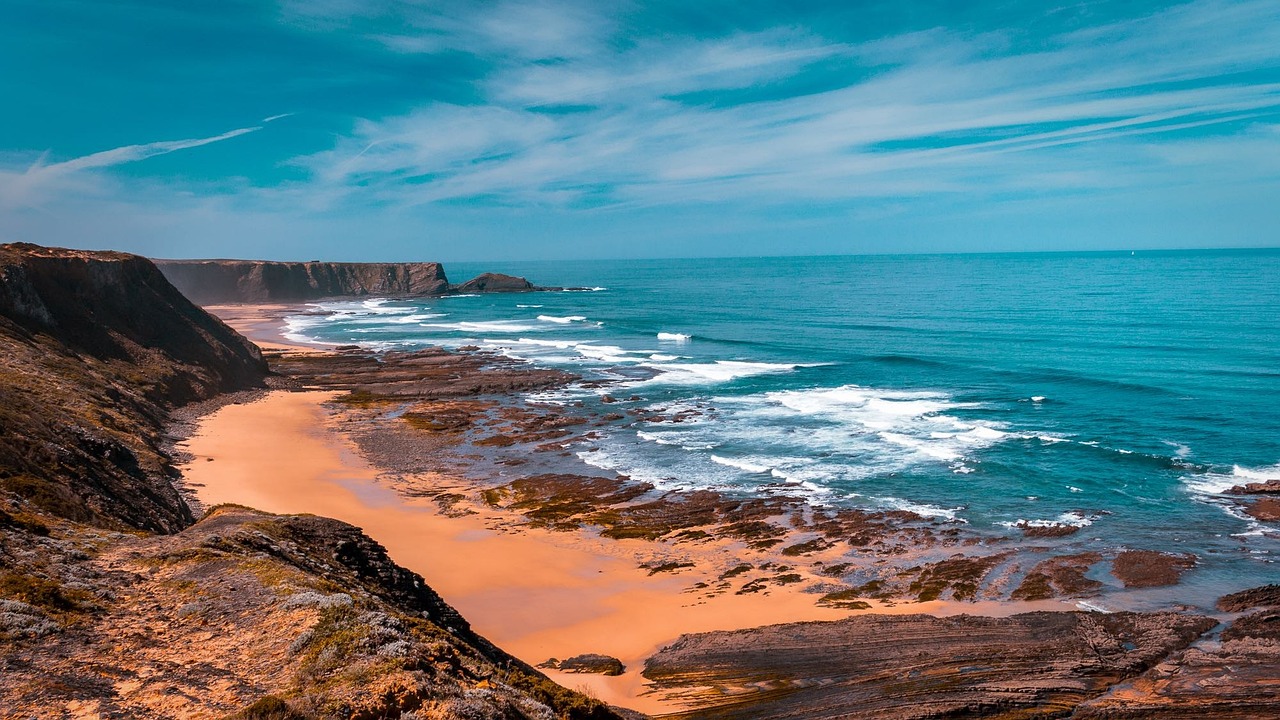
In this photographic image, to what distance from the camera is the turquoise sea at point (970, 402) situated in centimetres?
2795

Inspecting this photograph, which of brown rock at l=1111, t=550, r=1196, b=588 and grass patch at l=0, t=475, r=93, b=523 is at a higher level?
grass patch at l=0, t=475, r=93, b=523

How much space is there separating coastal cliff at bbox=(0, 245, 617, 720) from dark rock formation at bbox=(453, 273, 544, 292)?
137829 mm

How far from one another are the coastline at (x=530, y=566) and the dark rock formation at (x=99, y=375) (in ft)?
12.4

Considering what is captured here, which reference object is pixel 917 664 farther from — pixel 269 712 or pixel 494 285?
pixel 494 285

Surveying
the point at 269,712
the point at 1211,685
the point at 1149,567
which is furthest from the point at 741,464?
the point at 269,712

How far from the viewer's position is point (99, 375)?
36844 mm

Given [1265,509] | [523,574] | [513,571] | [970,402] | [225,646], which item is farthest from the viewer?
[970,402]

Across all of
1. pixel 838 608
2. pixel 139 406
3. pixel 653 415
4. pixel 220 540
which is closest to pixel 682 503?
pixel 838 608

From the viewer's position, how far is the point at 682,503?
28391mm

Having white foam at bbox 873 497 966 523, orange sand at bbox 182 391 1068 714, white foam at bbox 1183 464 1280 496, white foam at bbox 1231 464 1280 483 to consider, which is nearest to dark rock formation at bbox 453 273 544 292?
orange sand at bbox 182 391 1068 714

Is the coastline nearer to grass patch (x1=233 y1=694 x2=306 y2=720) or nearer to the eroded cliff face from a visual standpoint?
grass patch (x1=233 y1=694 x2=306 y2=720)

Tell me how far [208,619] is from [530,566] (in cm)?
1342

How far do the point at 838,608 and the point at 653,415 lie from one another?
23.9 m

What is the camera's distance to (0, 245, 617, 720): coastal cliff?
8.59 m
